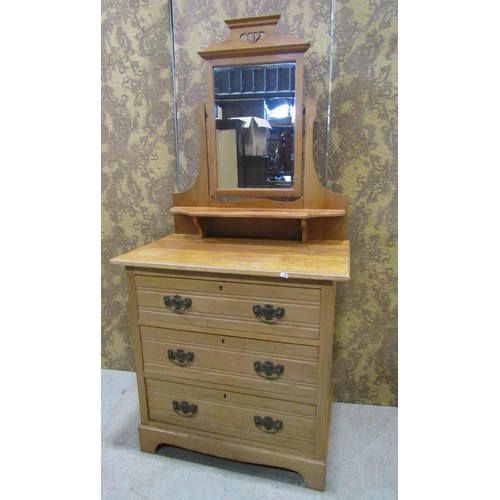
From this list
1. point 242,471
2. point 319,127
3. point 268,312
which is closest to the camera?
point 268,312

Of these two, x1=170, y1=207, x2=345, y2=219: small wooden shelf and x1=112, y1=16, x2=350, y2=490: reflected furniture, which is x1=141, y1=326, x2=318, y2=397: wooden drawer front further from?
x1=170, y1=207, x2=345, y2=219: small wooden shelf

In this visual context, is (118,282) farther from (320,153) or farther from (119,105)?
(320,153)

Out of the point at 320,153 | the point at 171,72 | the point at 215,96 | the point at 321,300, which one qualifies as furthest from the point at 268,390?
the point at 171,72

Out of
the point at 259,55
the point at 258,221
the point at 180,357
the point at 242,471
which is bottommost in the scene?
the point at 242,471

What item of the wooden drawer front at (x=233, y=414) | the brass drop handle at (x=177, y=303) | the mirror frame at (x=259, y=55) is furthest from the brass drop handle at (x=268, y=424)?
the mirror frame at (x=259, y=55)

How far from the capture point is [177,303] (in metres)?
1.27

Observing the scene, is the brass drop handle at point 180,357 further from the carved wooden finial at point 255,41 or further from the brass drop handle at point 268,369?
the carved wooden finial at point 255,41

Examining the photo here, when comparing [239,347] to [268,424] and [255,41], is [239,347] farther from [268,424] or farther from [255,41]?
[255,41]

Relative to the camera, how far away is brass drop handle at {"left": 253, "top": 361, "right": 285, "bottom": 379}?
1207 mm

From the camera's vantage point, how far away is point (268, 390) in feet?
4.07

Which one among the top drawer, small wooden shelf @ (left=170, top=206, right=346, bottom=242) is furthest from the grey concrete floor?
small wooden shelf @ (left=170, top=206, right=346, bottom=242)

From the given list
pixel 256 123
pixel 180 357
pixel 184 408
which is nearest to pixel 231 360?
pixel 180 357

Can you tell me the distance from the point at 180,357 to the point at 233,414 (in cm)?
32

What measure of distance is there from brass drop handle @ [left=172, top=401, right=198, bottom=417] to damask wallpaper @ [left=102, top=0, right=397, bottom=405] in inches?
31.6
